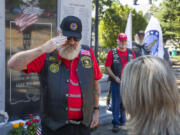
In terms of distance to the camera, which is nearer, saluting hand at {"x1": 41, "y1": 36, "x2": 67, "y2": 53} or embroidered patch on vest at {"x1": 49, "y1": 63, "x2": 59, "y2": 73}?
saluting hand at {"x1": 41, "y1": 36, "x2": 67, "y2": 53}

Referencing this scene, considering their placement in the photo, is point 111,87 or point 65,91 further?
point 111,87

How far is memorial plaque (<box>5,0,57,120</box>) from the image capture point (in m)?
4.06

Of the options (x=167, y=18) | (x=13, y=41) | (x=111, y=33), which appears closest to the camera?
(x=13, y=41)

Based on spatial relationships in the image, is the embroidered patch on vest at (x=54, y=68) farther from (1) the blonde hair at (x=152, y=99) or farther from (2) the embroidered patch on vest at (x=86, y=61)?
(1) the blonde hair at (x=152, y=99)

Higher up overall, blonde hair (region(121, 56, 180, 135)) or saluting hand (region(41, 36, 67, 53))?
saluting hand (region(41, 36, 67, 53))

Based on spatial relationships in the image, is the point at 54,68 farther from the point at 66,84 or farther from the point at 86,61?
the point at 86,61

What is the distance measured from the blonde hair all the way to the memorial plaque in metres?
3.06

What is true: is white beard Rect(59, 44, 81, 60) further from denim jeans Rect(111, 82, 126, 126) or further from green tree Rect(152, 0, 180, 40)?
green tree Rect(152, 0, 180, 40)

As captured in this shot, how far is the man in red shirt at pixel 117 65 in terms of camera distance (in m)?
4.97

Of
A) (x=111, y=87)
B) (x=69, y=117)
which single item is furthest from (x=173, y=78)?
(x=111, y=87)

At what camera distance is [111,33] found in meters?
18.0

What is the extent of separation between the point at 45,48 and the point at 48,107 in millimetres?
610

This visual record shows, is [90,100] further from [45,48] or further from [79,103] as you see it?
[45,48]

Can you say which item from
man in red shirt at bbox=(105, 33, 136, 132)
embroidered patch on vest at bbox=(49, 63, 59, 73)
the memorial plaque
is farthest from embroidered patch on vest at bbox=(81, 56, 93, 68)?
man in red shirt at bbox=(105, 33, 136, 132)
